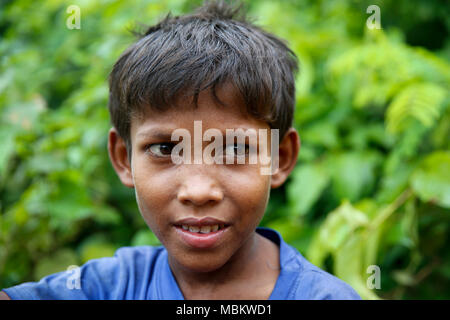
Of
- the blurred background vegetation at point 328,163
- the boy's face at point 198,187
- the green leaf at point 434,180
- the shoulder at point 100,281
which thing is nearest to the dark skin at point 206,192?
the boy's face at point 198,187

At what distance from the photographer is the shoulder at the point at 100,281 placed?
4.99 ft

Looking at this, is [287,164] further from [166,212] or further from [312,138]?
[312,138]

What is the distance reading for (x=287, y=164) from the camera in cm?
163

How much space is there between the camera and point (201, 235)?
1.33 metres

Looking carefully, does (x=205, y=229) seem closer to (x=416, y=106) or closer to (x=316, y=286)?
(x=316, y=286)

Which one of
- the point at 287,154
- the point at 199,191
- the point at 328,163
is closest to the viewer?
the point at 199,191

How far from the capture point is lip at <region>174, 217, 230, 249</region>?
4.33 feet

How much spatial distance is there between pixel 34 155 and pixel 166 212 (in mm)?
1322

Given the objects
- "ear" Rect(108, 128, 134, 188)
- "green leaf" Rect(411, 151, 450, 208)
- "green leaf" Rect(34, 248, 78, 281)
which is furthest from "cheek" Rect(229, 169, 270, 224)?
"green leaf" Rect(34, 248, 78, 281)

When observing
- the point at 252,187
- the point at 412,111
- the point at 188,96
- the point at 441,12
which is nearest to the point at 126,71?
the point at 188,96

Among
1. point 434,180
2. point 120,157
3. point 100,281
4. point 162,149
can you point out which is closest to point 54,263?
point 100,281

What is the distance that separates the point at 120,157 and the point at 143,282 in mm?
415

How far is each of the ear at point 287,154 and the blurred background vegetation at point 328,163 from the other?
50 centimetres

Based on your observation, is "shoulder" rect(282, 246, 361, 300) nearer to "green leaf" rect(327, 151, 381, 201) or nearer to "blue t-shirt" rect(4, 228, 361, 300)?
"blue t-shirt" rect(4, 228, 361, 300)
